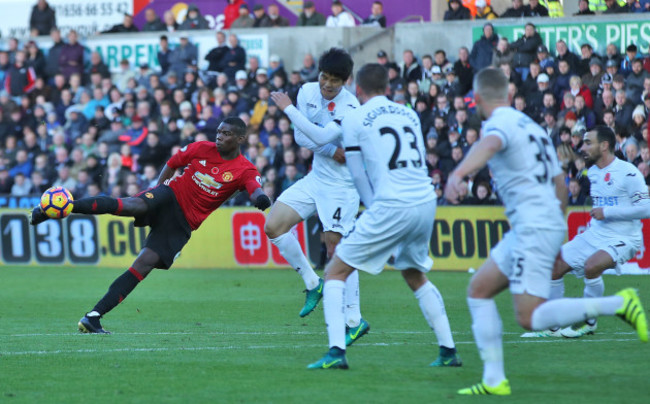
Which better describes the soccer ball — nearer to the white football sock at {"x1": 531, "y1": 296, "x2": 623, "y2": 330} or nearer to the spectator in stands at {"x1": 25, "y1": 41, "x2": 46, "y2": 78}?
the white football sock at {"x1": 531, "y1": 296, "x2": 623, "y2": 330}

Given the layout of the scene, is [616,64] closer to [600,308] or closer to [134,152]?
[134,152]

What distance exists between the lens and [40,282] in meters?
19.1

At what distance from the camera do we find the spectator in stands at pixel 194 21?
2777 centimetres

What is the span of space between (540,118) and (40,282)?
371 inches

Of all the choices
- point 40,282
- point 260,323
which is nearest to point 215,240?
point 40,282

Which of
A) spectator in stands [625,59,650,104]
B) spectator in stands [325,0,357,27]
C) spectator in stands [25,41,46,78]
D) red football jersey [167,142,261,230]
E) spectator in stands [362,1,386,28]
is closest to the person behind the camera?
red football jersey [167,142,261,230]

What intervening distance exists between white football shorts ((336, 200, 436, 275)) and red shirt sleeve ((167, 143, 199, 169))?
3748mm

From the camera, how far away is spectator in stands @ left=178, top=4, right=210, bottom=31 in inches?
1093

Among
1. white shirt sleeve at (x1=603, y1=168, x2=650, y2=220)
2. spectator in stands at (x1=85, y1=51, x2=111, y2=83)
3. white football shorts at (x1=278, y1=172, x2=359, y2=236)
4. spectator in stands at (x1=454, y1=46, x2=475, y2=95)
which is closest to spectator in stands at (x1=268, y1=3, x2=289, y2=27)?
spectator in stands at (x1=85, y1=51, x2=111, y2=83)

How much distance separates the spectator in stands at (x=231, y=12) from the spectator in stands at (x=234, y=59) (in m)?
1.97

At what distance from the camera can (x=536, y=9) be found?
76.6 feet

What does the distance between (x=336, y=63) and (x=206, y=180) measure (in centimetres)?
251

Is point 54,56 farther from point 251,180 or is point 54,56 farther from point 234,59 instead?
point 251,180

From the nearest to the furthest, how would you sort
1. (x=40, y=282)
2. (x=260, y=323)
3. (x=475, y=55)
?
(x=260, y=323) → (x=40, y=282) → (x=475, y=55)
